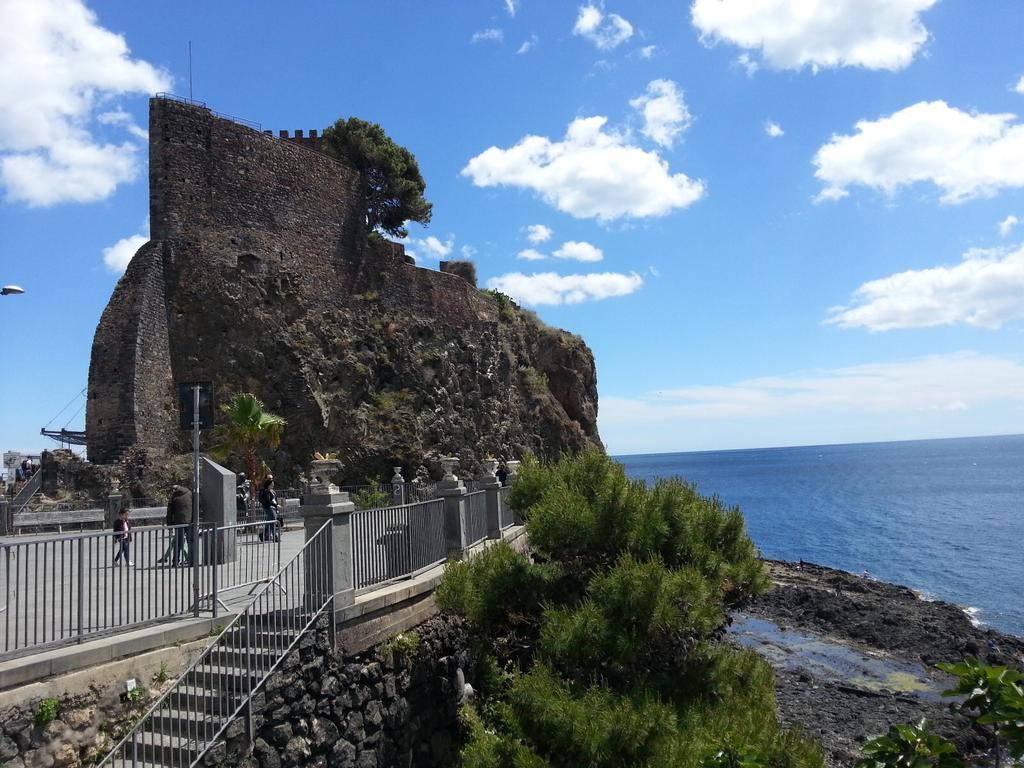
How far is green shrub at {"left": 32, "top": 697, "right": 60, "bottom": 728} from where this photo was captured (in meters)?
6.20

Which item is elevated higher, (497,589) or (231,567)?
(231,567)

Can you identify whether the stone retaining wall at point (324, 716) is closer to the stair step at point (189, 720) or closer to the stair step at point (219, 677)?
the stair step at point (189, 720)

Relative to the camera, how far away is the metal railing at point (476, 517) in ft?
47.0

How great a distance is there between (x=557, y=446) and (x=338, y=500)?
4144 cm

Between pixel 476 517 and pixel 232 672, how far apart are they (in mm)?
7891

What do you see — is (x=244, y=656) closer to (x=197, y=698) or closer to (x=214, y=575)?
(x=197, y=698)

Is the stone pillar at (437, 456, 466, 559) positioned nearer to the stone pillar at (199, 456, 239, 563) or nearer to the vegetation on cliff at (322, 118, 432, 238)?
the stone pillar at (199, 456, 239, 563)

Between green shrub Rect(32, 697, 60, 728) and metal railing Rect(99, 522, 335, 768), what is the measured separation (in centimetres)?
59

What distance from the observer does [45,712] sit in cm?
623

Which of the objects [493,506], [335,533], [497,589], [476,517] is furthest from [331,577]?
[493,506]

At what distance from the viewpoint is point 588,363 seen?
5928cm

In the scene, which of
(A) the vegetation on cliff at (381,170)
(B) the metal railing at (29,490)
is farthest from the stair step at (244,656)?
(A) the vegetation on cliff at (381,170)

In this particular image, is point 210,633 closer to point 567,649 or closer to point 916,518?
point 567,649

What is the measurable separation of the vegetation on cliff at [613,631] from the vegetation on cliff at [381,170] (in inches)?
1342
